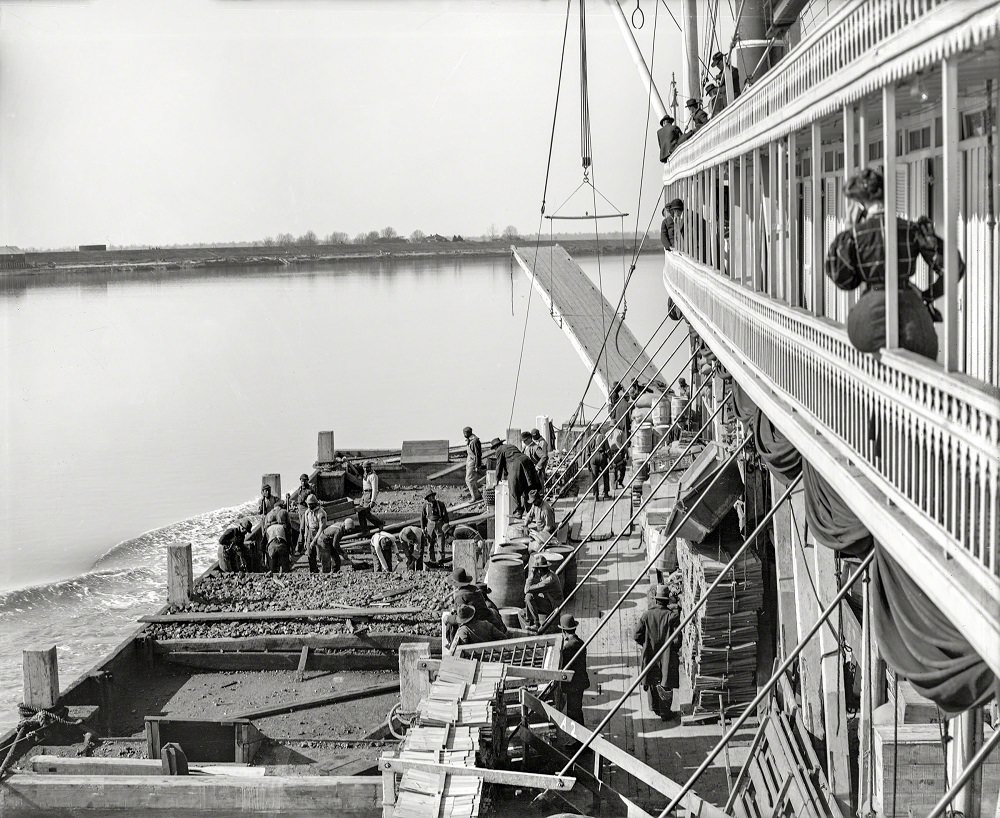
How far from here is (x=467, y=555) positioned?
18734 mm

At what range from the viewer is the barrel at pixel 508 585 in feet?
52.1

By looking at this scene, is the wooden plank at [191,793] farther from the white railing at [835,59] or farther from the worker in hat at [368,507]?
the worker in hat at [368,507]

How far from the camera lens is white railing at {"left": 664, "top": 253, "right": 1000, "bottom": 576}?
4188 mm

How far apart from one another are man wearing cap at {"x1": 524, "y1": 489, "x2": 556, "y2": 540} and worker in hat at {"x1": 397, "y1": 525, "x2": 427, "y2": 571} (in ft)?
17.3

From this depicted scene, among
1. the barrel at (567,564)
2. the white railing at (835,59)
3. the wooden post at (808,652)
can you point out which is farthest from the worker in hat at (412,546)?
the white railing at (835,59)

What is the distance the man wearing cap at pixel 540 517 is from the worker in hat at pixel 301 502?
778 centimetres

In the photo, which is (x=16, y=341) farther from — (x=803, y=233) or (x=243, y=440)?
(x=803, y=233)

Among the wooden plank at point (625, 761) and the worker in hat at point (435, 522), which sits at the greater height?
the wooden plank at point (625, 761)

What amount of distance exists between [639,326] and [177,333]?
112ft

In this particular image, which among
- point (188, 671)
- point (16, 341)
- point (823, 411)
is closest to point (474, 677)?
point (823, 411)

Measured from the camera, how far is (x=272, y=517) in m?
24.4

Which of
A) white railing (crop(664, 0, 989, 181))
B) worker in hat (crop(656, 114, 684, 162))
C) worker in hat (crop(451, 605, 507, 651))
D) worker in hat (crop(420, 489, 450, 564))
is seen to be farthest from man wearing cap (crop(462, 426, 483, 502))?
A: white railing (crop(664, 0, 989, 181))

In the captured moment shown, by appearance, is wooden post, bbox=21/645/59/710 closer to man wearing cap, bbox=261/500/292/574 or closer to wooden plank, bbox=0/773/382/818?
wooden plank, bbox=0/773/382/818

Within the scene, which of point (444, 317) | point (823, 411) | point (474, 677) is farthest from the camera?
point (444, 317)
